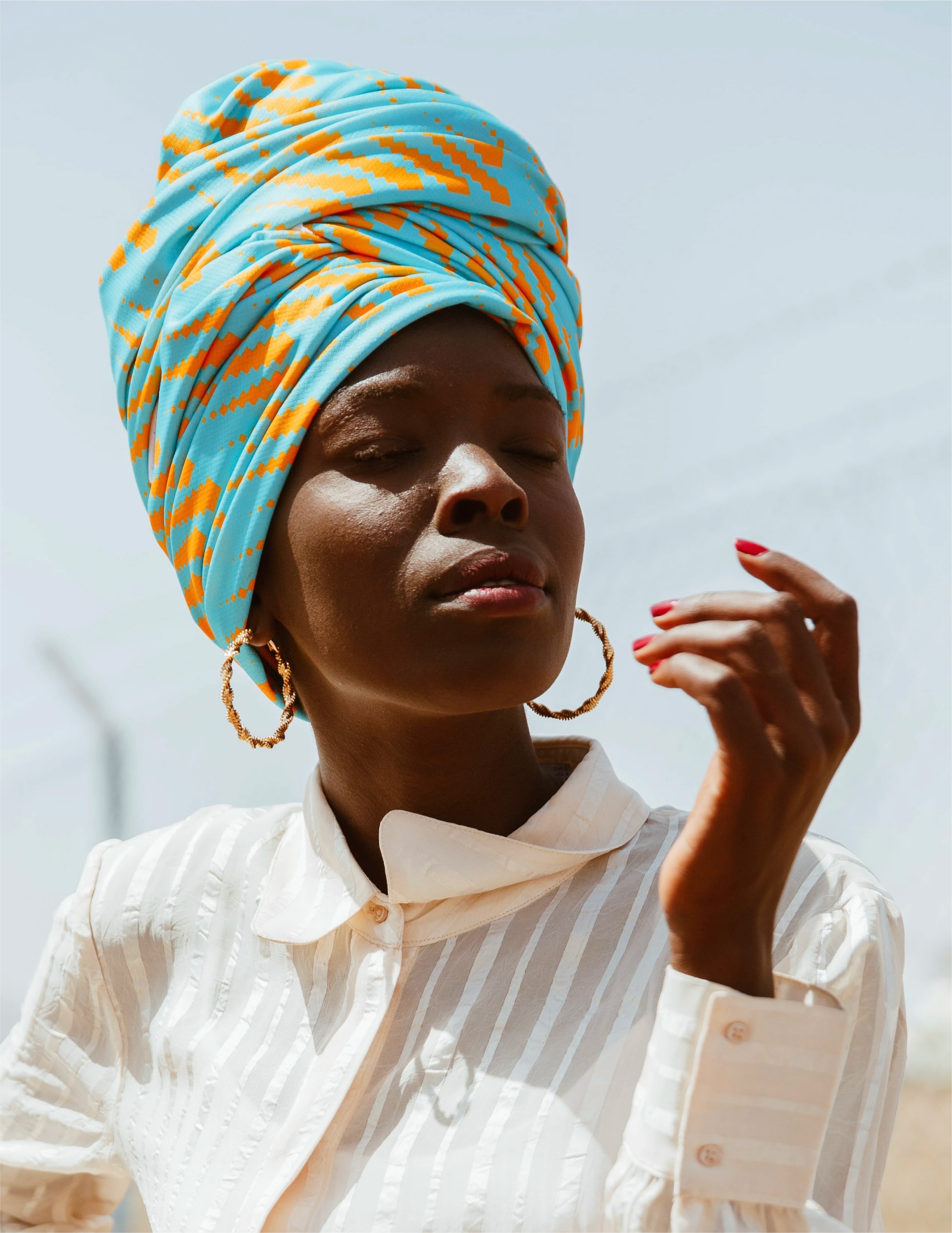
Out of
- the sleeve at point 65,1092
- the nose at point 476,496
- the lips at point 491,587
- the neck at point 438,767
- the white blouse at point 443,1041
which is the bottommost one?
the sleeve at point 65,1092

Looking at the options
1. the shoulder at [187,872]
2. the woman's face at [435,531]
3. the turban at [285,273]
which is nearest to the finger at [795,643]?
the woman's face at [435,531]

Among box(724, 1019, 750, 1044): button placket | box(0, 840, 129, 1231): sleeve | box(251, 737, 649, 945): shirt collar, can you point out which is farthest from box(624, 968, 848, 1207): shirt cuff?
box(0, 840, 129, 1231): sleeve

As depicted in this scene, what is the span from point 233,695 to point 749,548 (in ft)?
3.57

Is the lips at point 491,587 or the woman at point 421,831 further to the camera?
the lips at point 491,587

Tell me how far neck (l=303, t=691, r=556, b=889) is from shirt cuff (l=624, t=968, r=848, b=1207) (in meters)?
0.62

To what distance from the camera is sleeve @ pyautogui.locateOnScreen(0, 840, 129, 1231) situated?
2441 mm

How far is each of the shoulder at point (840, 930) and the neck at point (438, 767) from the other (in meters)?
0.47

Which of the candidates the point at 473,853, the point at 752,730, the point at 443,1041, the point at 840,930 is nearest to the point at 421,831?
the point at 473,853

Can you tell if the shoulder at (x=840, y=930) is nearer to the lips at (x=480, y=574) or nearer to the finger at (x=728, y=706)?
the finger at (x=728, y=706)

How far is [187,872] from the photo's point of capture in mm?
2477

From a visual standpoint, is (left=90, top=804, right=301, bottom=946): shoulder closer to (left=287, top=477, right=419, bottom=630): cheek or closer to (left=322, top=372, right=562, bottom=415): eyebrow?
(left=287, top=477, right=419, bottom=630): cheek

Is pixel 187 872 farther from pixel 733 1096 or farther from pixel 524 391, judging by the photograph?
pixel 733 1096

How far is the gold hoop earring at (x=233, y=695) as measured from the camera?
2178 mm

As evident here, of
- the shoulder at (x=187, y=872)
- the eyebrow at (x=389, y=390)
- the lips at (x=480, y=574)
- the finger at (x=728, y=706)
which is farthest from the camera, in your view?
the shoulder at (x=187, y=872)
